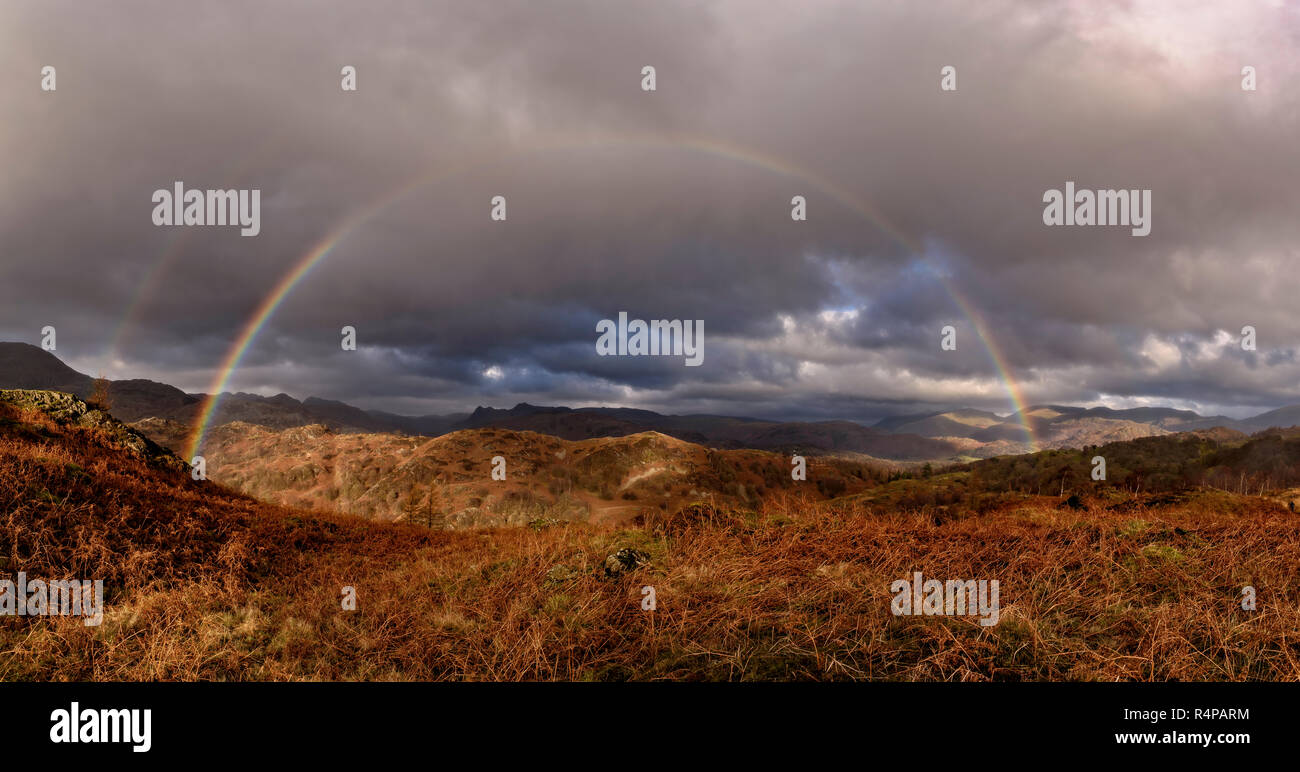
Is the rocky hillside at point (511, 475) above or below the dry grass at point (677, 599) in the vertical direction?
below

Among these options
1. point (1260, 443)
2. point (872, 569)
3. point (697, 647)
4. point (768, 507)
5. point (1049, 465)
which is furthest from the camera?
point (1049, 465)

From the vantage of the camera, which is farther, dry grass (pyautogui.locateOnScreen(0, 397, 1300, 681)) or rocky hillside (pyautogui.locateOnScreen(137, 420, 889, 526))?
rocky hillside (pyautogui.locateOnScreen(137, 420, 889, 526))

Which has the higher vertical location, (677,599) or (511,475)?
(677,599)

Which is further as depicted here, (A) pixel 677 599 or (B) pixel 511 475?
(B) pixel 511 475

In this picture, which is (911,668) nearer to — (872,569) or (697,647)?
(697,647)

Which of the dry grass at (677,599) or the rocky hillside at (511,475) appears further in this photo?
the rocky hillside at (511,475)

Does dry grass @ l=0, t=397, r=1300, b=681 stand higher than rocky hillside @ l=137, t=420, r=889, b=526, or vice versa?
dry grass @ l=0, t=397, r=1300, b=681

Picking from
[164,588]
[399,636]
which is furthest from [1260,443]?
[164,588]

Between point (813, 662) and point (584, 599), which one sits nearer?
point (813, 662)
